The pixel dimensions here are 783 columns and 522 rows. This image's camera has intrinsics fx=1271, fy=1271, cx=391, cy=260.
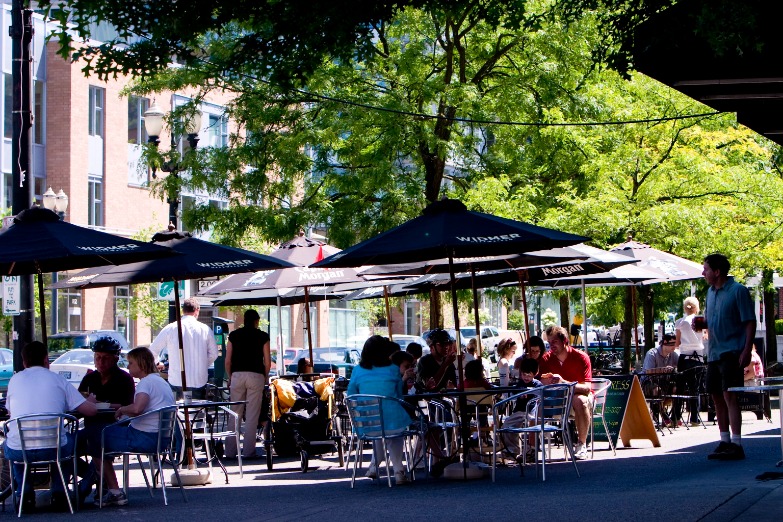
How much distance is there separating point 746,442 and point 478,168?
11.9 m

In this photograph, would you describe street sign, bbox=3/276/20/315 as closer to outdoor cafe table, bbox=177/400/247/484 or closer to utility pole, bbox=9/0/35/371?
utility pole, bbox=9/0/35/371

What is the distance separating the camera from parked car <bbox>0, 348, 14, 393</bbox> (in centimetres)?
3031

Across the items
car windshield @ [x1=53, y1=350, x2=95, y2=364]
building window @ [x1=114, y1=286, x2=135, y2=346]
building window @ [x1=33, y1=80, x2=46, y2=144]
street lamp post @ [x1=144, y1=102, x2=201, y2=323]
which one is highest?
building window @ [x1=33, y1=80, x2=46, y2=144]

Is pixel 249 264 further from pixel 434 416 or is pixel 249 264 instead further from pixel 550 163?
pixel 550 163

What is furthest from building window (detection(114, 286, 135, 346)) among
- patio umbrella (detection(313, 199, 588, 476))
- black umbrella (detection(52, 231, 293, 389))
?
patio umbrella (detection(313, 199, 588, 476))

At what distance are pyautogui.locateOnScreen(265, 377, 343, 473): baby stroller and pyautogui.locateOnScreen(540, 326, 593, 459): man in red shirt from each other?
2.54m

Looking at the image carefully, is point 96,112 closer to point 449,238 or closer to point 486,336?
point 486,336

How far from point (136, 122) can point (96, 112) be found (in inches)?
92.9

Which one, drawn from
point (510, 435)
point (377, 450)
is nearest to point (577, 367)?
point (510, 435)

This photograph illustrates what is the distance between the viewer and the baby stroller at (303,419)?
14523mm

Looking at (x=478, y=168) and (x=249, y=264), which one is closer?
(x=249, y=264)

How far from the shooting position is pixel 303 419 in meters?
14.6

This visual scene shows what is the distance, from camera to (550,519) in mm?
9195

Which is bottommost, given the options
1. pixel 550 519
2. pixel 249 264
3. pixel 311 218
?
pixel 550 519
